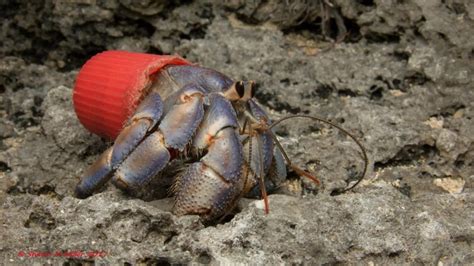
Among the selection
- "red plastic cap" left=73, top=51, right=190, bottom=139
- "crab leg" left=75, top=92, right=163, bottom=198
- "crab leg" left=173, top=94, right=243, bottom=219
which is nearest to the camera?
"crab leg" left=173, top=94, right=243, bottom=219

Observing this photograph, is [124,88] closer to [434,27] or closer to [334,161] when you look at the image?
[334,161]

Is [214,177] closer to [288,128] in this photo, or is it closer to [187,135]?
[187,135]

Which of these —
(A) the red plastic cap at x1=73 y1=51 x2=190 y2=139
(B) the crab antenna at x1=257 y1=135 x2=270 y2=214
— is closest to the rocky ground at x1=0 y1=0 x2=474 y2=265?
(B) the crab antenna at x1=257 y1=135 x2=270 y2=214

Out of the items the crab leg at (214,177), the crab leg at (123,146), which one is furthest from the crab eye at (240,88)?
the crab leg at (123,146)

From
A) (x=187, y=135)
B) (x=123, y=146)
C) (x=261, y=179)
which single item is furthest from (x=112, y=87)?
(x=261, y=179)

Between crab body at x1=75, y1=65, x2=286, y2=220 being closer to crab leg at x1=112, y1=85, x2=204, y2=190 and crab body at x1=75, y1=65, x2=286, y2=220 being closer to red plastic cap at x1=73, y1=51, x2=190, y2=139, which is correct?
crab leg at x1=112, y1=85, x2=204, y2=190

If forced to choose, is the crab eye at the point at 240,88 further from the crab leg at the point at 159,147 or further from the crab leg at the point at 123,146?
the crab leg at the point at 123,146

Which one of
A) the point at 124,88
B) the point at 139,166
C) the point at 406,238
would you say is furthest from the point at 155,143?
the point at 406,238
